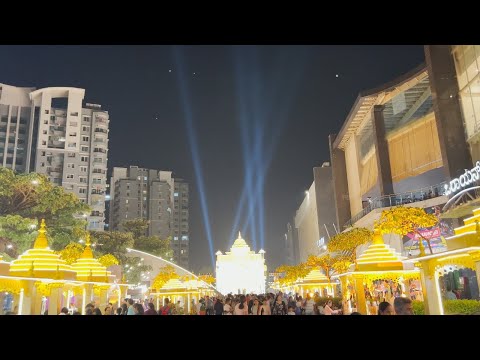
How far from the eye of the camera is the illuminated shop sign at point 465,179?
24989 millimetres

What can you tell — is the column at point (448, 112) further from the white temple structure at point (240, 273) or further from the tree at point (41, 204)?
the white temple structure at point (240, 273)

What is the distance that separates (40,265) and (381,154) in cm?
3444

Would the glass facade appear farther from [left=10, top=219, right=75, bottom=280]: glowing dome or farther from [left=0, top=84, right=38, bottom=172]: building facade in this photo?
[left=0, top=84, right=38, bottom=172]: building facade

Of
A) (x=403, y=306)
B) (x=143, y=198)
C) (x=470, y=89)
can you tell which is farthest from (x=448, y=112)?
(x=143, y=198)

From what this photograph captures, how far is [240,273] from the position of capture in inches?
3460

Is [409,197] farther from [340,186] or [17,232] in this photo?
[17,232]

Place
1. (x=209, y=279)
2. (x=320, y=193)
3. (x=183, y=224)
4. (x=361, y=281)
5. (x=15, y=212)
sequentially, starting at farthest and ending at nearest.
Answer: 1. (x=183, y=224)
2. (x=320, y=193)
3. (x=209, y=279)
4. (x=15, y=212)
5. (x=361, y=281)

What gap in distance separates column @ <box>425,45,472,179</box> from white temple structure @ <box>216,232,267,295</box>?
60452mm
